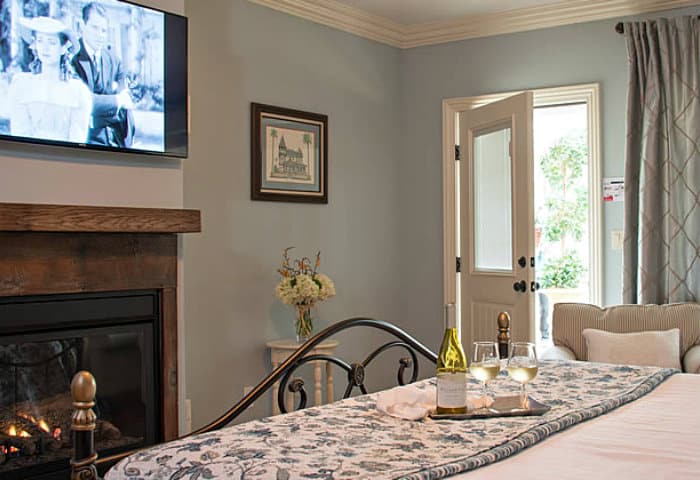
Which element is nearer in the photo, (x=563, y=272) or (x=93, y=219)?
(x=93, y=219)

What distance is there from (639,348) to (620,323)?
0.82 feet

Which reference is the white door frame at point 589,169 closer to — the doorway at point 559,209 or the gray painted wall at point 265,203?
the gray painted wall at point 265,203

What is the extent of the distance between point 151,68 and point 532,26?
106 inches

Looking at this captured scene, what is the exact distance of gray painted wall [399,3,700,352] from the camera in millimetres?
4777

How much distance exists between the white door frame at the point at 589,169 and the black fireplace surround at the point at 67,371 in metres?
2.50

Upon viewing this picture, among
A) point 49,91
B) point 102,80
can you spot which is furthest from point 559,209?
point 49,91

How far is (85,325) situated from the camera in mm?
3137

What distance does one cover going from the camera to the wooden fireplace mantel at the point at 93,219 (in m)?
2.79

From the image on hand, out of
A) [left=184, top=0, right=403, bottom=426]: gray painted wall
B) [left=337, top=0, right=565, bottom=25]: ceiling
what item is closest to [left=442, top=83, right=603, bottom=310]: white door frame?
[left=184, top=0, right=403, bottom=426]: gray painted wall

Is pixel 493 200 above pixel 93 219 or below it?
above

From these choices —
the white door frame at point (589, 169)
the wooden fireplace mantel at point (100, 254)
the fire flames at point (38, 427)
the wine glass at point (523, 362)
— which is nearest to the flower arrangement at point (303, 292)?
the wooden fireplace mantel at point (100, 254)

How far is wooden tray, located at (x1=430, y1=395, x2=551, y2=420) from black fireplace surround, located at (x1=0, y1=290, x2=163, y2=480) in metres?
1.78

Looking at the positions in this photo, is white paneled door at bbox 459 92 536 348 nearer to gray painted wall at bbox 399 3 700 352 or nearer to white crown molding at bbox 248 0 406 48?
gray painted wall at bbox 399 3 700 352

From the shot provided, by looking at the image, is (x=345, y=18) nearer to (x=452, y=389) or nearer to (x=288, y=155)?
(x=288, y=155)
